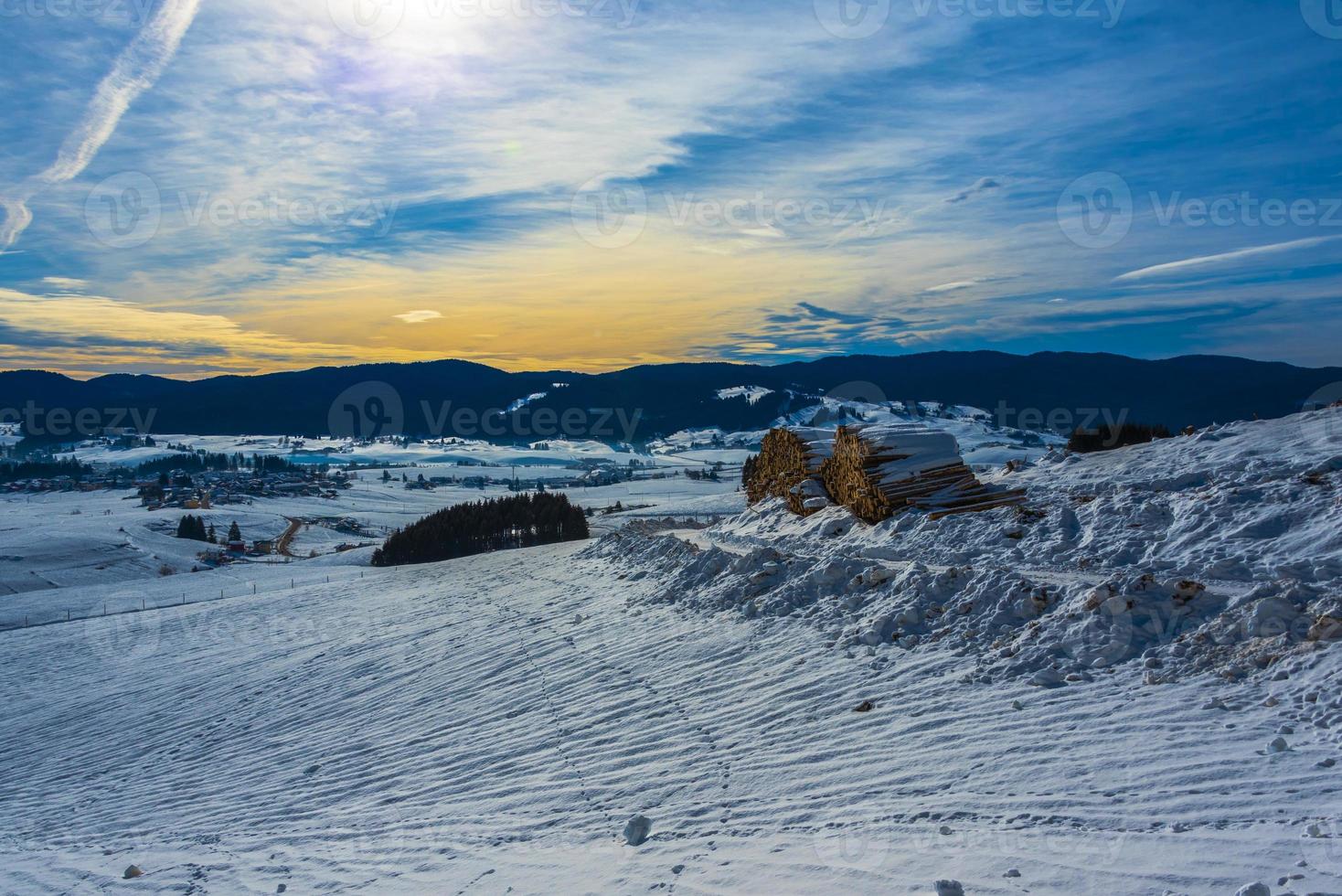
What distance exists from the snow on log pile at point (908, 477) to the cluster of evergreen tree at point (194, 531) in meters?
57.2

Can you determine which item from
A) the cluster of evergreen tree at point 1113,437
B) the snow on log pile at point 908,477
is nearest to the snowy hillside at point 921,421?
the cluster of evergreen tree at point 1113,437

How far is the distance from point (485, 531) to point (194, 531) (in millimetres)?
40402

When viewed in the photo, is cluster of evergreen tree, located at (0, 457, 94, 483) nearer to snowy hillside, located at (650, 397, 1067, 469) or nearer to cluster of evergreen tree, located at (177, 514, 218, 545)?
cluster of evergreen tree, located at (177, 514, 218, 545)

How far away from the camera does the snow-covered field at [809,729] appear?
15.2 feet

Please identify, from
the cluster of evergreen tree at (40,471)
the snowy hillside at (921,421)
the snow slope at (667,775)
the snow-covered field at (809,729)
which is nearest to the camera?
the snow slope at (667,775)

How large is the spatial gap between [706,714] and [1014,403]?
545ft

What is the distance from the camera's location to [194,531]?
2398 inches

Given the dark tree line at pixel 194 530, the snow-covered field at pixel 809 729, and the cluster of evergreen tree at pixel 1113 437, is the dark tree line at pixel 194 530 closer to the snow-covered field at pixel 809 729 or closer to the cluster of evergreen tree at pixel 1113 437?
the snow-covered field at pixel 809 729

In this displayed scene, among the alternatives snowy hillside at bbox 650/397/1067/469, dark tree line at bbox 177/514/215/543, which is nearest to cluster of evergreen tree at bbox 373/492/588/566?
dark tree line at bbox 177/514/215/543

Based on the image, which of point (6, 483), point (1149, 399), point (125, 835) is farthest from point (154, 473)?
point (1149, 399)

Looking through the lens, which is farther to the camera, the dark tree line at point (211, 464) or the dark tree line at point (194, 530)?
the dark tree line at point (211, 464)

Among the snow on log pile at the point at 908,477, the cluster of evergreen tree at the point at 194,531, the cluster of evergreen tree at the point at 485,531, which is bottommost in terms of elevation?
the cluster of evergreen tree at the point at 194,531

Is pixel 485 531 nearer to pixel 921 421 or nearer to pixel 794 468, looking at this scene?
pixel 794 468

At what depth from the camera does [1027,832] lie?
452cm
